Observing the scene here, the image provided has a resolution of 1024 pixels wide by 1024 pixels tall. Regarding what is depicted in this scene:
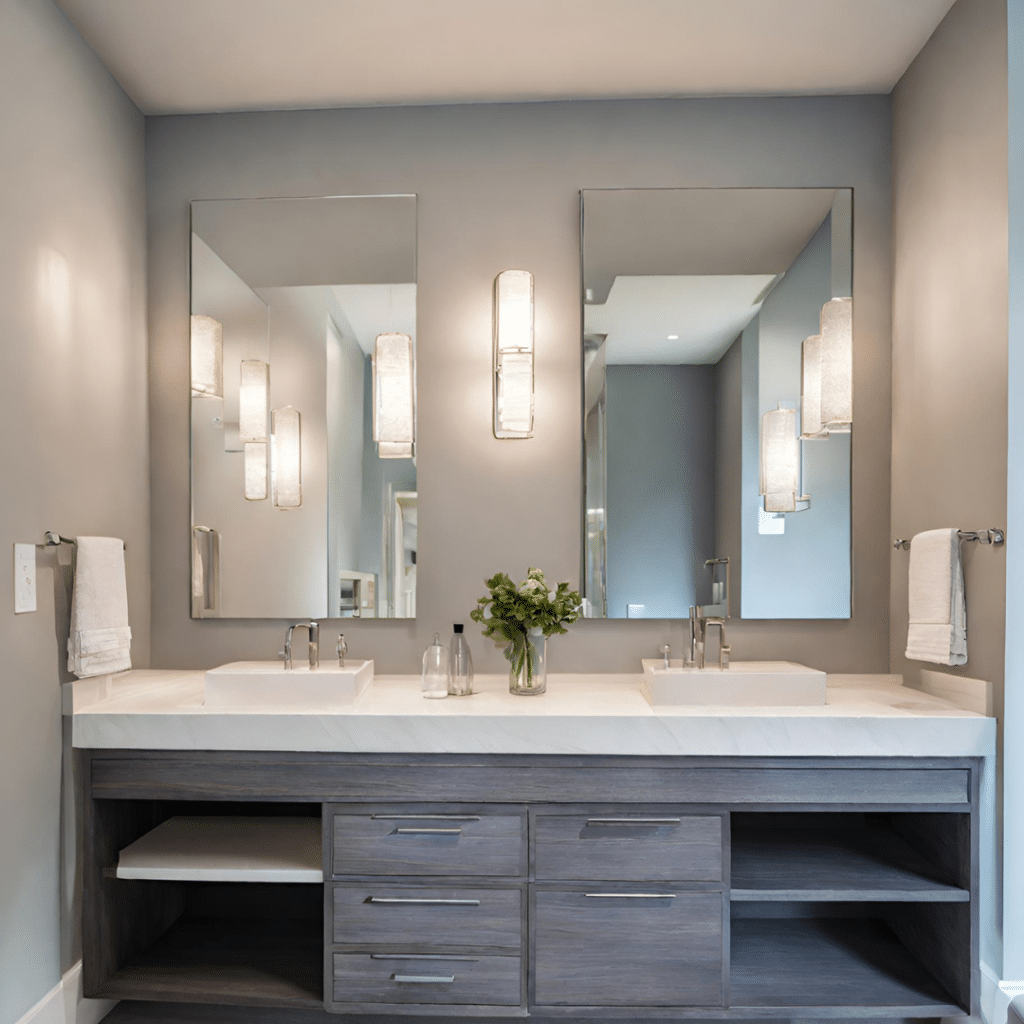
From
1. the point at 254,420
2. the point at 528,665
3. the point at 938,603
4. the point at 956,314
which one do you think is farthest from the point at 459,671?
the point at 956,314

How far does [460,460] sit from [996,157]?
1599 mm

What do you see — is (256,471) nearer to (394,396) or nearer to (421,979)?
(394,396)

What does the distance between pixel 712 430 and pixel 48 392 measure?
182 centimetres

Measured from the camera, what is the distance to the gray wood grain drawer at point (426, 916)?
2006 mm

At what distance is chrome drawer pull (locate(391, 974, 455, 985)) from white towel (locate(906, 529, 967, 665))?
1441 mm

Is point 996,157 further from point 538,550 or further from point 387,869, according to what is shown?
point 387,869

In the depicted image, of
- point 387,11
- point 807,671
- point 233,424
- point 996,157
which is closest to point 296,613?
point 233,424

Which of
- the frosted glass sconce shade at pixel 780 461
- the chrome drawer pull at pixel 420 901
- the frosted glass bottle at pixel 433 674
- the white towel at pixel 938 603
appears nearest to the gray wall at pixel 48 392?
the chrome drawer pull at pixel 420 901

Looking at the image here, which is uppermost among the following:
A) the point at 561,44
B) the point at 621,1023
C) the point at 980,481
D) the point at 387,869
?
the point at 561,44

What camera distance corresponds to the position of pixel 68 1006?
81.3 inches

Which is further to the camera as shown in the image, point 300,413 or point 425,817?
point 300,413

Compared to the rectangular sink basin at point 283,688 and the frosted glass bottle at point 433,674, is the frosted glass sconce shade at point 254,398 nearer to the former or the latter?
the rectangular sink basin at point 283,688

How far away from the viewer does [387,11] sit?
7.11ft

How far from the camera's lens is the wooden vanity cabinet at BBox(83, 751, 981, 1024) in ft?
6.54
